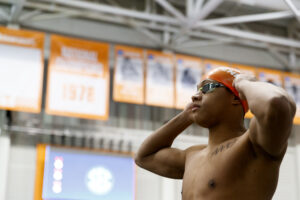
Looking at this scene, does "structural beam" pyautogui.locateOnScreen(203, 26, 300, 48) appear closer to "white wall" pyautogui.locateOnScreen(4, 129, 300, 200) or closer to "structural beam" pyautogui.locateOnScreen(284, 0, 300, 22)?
"structural beam" pyautogui.locateOnScreen(284, 0, 300, 22)

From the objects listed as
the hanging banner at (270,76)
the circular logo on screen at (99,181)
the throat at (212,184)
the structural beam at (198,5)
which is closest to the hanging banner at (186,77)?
the structural beam at (198,5)

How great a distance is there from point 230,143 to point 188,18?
8256 mm

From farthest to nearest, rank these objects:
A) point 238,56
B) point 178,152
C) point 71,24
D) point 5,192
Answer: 1. point 238,56
2. point 71,24
3. point 5,192
4. point 178,152

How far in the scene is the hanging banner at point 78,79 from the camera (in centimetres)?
974

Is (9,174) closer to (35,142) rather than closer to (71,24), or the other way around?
(35,142)

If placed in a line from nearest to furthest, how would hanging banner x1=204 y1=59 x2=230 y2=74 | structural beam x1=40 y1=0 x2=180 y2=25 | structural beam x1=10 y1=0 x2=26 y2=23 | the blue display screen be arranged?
the blue display screen < structural beam x1=10 y1=0 x2=26 y2=23 < structural beam x1=40 y1=0 x2=180 y2=25 < hanging banner x1=204 y1=59 x2=230 y2=74

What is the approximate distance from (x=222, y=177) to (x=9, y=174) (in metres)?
7.96

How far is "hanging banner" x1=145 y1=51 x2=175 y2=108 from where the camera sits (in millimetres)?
10516

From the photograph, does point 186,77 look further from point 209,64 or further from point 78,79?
point 78,79

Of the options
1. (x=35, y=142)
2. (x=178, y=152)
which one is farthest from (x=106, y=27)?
(x=178, y=152)

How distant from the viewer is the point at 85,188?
10.1 metres

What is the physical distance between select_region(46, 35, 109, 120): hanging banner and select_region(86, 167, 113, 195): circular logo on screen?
1.15 metres

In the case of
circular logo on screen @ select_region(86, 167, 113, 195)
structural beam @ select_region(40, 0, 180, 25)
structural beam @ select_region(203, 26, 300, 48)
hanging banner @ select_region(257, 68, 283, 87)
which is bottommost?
circular logo on screen @ select_region(86, 167, 113, 195)

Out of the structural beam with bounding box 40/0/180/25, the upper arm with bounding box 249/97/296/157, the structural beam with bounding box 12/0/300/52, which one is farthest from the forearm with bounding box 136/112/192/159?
the structural beam with bounding box 12/0/300/52
